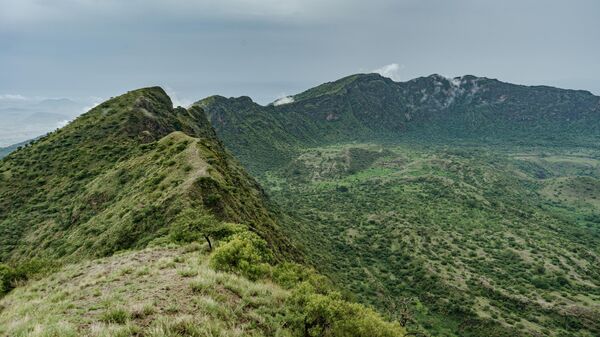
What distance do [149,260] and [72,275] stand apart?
20.5 ft

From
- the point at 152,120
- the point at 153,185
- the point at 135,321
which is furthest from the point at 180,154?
the point at 135,321

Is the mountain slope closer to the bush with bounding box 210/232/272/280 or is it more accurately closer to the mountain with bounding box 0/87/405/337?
the mountain with bounding box 0/87/405/337

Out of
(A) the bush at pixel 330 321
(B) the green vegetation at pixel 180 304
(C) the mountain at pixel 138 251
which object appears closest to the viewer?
(B) the green vegetation at pixel 180 304

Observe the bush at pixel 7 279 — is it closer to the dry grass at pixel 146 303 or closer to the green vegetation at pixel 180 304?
the dry grass at pixel 146 303

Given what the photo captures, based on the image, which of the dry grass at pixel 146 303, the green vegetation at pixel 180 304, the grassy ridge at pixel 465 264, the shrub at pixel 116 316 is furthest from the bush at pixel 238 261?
the grassy ridge at pixel 465 264

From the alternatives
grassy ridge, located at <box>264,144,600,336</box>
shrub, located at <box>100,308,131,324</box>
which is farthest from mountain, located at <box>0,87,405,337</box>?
grassy ridge, located at <box>264,144,600,336</box>

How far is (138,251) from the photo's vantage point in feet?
113

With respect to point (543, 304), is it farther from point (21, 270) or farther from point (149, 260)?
point (21, 270)

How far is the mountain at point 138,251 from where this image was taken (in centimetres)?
1753

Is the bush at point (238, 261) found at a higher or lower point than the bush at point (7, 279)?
higher

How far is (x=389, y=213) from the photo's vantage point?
185250 mm

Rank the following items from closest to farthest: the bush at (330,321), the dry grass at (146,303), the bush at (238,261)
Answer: the dry grass at (146,303)
the bush at (330,321)
the bush at (238,261)

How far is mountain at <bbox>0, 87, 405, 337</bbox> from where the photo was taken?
17.5 meters

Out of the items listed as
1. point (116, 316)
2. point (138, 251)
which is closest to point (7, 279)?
point (138, 251)
